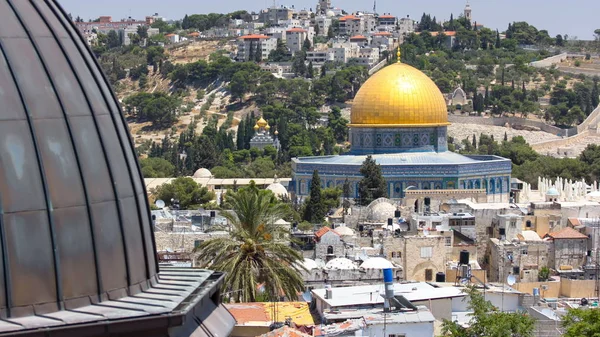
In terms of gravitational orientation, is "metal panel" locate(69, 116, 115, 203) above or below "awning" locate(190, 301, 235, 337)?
above

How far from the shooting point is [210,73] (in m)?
116

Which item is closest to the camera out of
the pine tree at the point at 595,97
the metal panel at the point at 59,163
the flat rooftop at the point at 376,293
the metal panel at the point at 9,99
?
the metal panel at the point at 9,99

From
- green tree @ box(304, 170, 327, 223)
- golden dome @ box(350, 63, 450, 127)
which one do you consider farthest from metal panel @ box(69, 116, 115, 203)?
golden dome @ box(350, 63, 450, 127)

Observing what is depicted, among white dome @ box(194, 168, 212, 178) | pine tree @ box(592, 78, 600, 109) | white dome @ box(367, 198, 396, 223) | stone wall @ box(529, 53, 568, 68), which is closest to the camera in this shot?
white dome @ box(367, 198, 396, 223)

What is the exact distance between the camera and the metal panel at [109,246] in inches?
279

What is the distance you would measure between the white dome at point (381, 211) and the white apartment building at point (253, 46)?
273 ft

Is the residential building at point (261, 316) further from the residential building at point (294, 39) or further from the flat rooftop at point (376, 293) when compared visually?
the residential building at point (294, 39)

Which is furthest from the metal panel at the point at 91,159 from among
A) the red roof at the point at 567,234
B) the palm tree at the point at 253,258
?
the red roof at the point at 567,234

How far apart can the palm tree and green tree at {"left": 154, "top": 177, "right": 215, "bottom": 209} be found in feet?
92.2

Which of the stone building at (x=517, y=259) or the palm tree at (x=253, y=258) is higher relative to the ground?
the palm tree at (x=253, y=258)

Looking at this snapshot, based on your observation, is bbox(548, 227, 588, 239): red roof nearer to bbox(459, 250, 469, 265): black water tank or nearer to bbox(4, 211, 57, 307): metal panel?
bbox(459, 250, 469, 265): black water tank

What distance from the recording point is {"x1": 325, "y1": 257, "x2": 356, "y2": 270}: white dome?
2963cm

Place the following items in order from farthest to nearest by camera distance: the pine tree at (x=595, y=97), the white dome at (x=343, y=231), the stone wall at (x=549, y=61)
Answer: the stone wall at (x=549, y=61) → the pine tree at (x=595, y=97) → the white dome at (x=343, y=231)

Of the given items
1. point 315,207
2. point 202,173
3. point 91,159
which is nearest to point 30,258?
point 91,159
